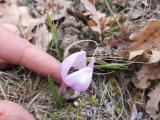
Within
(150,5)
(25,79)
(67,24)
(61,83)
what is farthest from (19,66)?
(150,5)

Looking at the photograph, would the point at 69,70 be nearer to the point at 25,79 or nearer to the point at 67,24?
the point at 25,79

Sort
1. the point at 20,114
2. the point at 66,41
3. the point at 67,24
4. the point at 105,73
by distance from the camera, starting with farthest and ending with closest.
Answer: the point at 67,24
the point at 66,41
the point at 105,73
the point at 20,114

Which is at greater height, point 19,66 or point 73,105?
point 19,66

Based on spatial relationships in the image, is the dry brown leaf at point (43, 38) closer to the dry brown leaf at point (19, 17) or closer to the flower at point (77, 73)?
the dry brown leaf at point (19, 17)

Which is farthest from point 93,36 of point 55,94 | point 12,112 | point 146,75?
point 12,112

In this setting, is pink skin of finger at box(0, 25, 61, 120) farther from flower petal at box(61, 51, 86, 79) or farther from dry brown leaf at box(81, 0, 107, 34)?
dry brown leaf at box(81, 0, 107, 34)
